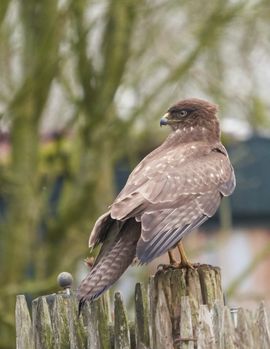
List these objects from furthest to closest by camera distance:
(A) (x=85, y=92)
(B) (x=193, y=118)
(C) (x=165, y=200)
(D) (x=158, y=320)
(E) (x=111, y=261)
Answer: (A) (x=85, y=92), (B) (x=193, y=118), (C) (x=165, y=200), (E) (x=111, y=261), (D) (x=158, y=320)

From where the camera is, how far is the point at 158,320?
5418 mm

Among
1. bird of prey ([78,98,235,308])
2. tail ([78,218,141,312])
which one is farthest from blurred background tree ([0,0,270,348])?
tail ([78,218,141,312])

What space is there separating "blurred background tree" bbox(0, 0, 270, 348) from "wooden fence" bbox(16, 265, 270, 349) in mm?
8568

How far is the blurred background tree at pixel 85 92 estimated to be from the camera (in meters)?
15.4

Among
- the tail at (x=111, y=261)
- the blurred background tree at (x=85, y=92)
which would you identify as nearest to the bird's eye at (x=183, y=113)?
the tail at (x=111, y=261)

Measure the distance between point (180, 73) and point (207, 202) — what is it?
28.6 feet

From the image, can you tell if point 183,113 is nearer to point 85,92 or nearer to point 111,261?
point 111,261

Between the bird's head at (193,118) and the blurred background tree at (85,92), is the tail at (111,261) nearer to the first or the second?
the bird's head at (193,118)

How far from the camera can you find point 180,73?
15609 millimetres

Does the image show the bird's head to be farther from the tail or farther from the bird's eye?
the tail

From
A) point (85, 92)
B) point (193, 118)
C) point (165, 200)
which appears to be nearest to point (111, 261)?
point (165, 200)

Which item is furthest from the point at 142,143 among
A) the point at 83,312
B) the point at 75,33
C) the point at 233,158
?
the point at 83,312

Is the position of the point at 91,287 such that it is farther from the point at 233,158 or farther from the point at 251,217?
the point at 251,217

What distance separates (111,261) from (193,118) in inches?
93.7
